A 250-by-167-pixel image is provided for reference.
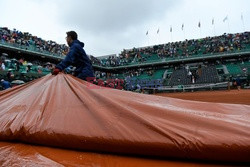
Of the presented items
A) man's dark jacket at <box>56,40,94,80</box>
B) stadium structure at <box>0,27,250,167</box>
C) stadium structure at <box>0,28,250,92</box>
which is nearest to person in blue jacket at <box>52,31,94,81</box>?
man's dark jacket at <box>56,40,94,80</box>

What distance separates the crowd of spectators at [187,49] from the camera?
2450cm

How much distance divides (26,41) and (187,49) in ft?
65.8

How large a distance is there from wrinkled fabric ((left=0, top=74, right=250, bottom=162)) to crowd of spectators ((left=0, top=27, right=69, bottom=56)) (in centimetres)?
1796

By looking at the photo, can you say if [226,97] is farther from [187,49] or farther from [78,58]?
[187,49]

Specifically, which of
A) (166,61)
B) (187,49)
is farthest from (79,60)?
(187,49)

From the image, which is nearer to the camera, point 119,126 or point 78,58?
point 119,126

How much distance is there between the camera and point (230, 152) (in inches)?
42.3

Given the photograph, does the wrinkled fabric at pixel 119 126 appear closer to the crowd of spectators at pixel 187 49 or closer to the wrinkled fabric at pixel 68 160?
the wrinkled fabric at pixel 68 160

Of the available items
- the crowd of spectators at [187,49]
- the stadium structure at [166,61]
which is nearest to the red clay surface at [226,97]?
the stadium structure at [166,61]

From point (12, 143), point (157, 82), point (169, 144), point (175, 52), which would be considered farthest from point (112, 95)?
point (175, 52)

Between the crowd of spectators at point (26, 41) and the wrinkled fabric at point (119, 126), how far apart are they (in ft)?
58.9

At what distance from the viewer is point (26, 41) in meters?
19.8

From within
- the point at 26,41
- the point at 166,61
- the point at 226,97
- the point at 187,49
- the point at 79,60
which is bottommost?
the point at 226,97

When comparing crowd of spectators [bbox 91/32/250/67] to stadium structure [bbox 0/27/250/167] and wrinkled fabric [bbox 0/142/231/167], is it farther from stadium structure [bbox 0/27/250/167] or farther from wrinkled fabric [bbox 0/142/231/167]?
wrinkled fabric [bbox 0/142/231/167]
